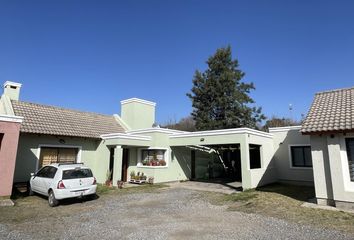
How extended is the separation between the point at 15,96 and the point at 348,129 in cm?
2104

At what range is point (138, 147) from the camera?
19.1 metres

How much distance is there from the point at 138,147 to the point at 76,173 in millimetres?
7868

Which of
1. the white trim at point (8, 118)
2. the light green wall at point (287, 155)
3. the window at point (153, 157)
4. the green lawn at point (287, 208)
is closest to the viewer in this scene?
the green lawn at point (287, 208)

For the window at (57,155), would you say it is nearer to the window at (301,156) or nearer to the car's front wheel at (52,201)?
the car's front wheel at (52,201)

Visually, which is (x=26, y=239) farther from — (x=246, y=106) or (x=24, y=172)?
(x=246, y=106)

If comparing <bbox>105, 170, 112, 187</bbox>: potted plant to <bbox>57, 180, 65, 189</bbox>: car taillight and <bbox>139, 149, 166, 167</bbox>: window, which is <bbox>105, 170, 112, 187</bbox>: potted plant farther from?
<bbox>57, 180, 65, 189</bbox>: car taillight

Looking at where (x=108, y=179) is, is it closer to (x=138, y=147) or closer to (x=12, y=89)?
(x=138, y=147)

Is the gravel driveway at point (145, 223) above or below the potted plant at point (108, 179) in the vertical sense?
below

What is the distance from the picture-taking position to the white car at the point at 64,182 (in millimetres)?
10688

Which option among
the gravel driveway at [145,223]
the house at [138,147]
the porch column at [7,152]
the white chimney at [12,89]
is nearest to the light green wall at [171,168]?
the house at [138,147]

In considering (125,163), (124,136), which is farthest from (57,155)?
(125,163)

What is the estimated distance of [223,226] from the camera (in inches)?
303

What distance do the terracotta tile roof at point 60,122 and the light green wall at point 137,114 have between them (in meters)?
1.45

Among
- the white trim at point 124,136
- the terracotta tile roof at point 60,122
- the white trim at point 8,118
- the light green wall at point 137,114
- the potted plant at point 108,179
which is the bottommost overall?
the potted plant at point 108,179
